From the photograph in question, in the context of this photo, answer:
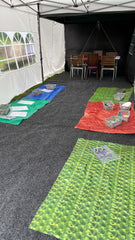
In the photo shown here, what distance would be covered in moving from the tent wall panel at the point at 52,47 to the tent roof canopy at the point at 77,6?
2.53 feet

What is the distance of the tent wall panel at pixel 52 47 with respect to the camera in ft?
19.4

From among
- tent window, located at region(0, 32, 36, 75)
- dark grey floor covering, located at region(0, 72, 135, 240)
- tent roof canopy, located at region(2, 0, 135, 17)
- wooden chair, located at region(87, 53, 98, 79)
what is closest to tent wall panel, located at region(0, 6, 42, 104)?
tent window, located at region(0, 32, 36, 75)

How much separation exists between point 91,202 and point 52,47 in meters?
6.28

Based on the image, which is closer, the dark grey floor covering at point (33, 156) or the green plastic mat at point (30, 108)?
the dark grey floor covering at point (33, 156)

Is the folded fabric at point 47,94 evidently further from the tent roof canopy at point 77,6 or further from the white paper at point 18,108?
the tent roof canopy at point 77,6

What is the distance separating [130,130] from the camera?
2775mm

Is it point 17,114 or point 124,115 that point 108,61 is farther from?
point 17,114

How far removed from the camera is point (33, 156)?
2.31 meters

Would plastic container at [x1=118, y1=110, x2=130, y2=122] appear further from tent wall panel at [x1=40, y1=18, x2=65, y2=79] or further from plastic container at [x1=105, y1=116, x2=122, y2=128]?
tent wall panel at [x1=40, y1=18, x2=65, y2=79]

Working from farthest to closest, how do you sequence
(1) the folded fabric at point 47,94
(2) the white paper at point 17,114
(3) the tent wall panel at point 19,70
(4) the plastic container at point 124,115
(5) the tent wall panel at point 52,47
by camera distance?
(5) the tent wall panel at point 52,47 < (1) the folded fabric at point 47,94 < (3) the tent wall panel at point 19,70 < (2) the white paper at point 17,114 < (4) the plastic container at point 124,115

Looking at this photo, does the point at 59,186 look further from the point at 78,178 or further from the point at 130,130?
the point at 130,130

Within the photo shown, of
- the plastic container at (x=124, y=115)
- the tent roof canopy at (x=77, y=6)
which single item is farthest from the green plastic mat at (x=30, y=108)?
the tent roof canopy at (x=77, y=6)

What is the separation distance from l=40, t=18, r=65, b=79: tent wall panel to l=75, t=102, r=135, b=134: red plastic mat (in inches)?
132

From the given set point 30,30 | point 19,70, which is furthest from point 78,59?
point 19,70
